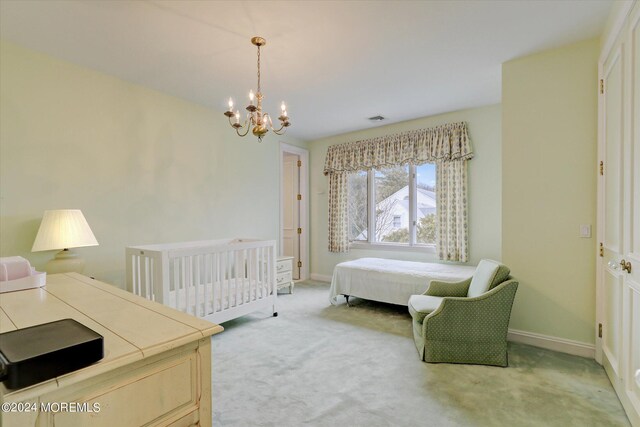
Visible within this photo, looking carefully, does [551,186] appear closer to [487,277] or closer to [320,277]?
[487,277]

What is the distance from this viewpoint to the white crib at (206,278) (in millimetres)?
2646

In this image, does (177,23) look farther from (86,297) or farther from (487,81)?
(487,81)

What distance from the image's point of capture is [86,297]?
4.24 ft

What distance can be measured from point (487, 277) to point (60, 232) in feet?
11.1

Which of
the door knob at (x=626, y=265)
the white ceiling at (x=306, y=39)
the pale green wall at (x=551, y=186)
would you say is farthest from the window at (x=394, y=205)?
the door knob at (x=626, y=265)

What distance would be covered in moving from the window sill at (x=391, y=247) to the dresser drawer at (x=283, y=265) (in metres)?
1.10

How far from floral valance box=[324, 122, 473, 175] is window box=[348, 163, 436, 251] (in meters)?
0.23

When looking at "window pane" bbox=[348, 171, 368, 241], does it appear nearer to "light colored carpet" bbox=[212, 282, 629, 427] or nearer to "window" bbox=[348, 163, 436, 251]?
"window" bbox=[348, 163, 436, 251]

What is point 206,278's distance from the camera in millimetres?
2893

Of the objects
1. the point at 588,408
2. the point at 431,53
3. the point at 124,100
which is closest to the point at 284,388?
the point at 588,408

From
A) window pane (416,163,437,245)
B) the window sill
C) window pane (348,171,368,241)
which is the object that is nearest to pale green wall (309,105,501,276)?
the window sill

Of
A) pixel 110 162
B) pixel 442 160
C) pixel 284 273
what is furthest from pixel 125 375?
pixel 442 160

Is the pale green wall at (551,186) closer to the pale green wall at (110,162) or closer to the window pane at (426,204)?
the window pane at (426,204)

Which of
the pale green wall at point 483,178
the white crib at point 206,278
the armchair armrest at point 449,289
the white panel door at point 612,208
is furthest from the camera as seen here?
the pale green wall at point 483,178
